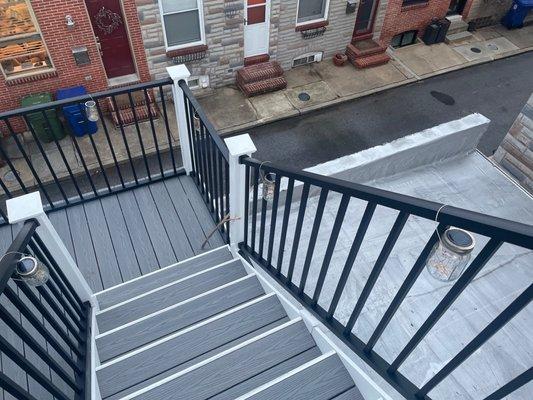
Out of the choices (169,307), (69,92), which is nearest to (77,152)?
(69,92)

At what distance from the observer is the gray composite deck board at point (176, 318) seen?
333cm

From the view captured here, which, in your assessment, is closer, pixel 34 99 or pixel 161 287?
pixel 161 287

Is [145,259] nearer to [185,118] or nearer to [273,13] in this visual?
[185,118]

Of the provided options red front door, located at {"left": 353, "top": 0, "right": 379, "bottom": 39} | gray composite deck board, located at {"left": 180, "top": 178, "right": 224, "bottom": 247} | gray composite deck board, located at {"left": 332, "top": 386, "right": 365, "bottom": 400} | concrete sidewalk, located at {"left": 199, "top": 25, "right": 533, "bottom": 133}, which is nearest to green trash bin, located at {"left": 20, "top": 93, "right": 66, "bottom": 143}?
concrete sidewalk, located at {"left": 199, "top": 25, "right": 533, "bottom": 133}

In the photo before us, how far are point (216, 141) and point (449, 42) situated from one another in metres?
11.1

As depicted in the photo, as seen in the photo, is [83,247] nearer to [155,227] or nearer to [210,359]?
[155,227]

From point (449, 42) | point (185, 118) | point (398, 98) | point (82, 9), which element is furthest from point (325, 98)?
point (185, 118)

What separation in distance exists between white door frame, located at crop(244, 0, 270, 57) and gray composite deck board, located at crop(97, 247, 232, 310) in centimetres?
689

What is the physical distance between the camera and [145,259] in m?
Answer: 4.25

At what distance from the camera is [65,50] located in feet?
26.4

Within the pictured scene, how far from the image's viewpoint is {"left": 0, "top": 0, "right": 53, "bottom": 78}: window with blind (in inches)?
290

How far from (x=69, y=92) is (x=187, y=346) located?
7.08 metres

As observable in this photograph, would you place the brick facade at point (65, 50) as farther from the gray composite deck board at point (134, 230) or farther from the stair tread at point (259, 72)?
the gray composite deck board at point (134, 230)

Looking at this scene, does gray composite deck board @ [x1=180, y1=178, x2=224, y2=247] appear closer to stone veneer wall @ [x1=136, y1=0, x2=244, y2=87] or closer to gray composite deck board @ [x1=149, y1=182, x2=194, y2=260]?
gray composite deck board @ [x1=149, y1=182, x2=194, y2=260]
